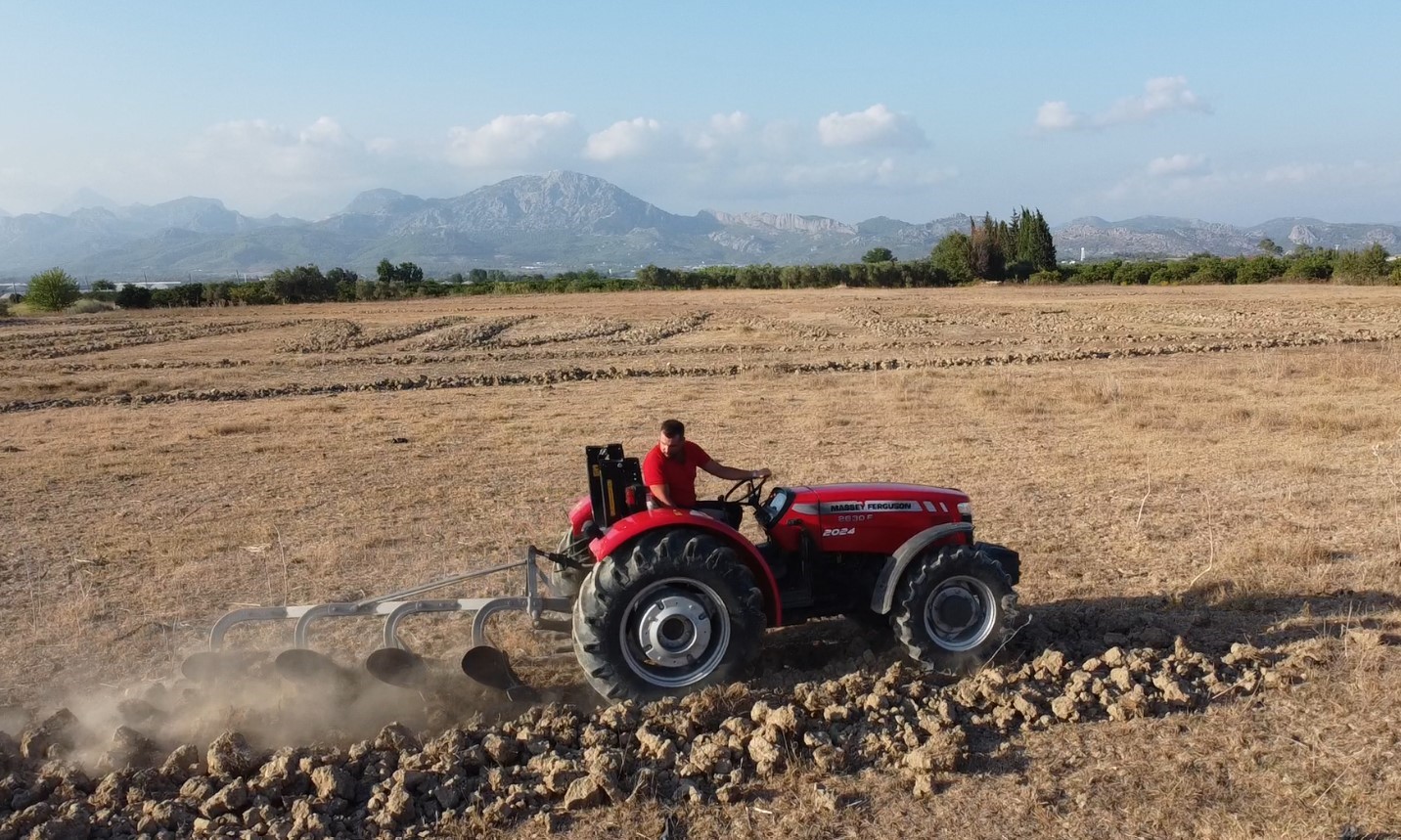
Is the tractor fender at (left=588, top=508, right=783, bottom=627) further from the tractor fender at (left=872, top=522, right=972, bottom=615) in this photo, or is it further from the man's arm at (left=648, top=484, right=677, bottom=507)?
the tractor fender at (left=872, top=522, right=972, bottom=615)

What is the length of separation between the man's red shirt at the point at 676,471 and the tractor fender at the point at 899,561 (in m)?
1.12

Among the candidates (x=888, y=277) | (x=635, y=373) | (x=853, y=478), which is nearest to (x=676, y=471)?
(x=853, y=478)

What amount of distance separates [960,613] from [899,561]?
Result: 486 millimetres

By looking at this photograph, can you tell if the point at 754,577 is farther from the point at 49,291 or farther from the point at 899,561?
the point at 49,291

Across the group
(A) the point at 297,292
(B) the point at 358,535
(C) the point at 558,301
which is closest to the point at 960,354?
(B) the point at 358,535

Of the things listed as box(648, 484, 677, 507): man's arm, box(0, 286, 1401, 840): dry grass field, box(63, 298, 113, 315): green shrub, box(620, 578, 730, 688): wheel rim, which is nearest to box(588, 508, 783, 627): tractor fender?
box(648, 484, 677, 507): man's arm

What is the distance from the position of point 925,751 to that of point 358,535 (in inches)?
238

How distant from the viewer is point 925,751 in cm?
484

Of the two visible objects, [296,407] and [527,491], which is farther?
[296,407]

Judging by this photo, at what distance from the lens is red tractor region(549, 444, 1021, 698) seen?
17.6 ft

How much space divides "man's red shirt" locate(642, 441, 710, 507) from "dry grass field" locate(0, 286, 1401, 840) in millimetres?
1101

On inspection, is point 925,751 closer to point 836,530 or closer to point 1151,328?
point 836,530

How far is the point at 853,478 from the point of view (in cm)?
1132

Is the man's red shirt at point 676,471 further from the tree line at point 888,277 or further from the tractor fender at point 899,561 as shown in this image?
the tree line at point 888,277
